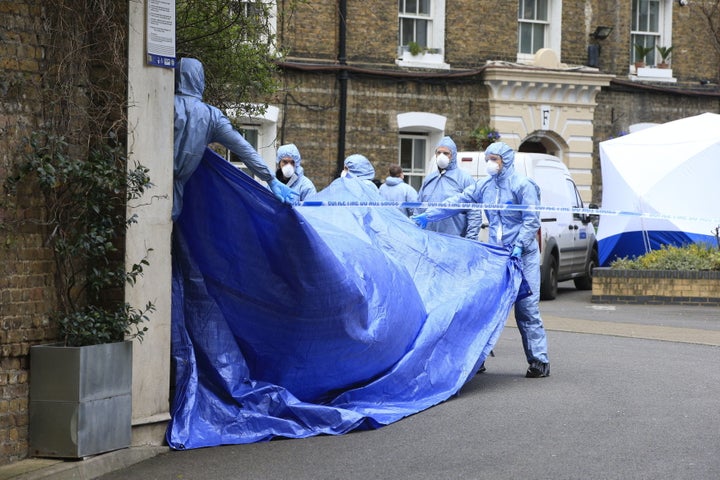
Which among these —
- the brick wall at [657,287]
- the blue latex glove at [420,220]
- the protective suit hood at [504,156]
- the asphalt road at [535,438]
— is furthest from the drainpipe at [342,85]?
the protective suit hood at [504,156]

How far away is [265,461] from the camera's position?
7.96m

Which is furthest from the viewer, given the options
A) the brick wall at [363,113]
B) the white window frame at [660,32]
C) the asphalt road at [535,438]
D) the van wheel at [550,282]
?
the white window frame at [660,32]

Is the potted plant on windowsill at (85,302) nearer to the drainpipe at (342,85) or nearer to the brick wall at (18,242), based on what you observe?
the brick wall at (18,242)

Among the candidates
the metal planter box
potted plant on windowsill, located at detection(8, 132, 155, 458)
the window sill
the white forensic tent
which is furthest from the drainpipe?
the metal planter box

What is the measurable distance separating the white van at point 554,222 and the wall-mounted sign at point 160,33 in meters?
12.6

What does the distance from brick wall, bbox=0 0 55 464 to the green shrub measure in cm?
1472

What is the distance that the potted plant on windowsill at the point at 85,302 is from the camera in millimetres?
7473

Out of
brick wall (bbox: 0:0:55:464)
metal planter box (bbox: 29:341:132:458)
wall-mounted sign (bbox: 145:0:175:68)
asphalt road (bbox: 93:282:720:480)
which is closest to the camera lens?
brick wall (bbox: 0:0:55:464)

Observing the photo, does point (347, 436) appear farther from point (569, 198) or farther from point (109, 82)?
point (569, 198)

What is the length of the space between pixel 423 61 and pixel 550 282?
8.28 m

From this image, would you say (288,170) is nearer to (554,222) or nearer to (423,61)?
(554,222)

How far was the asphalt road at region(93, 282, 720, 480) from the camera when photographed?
7.62 meters

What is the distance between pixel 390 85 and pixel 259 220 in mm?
19215

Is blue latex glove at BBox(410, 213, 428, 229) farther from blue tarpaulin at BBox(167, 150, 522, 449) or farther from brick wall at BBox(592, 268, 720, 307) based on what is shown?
brick wall at BBox(592, 268, 720, 307)
